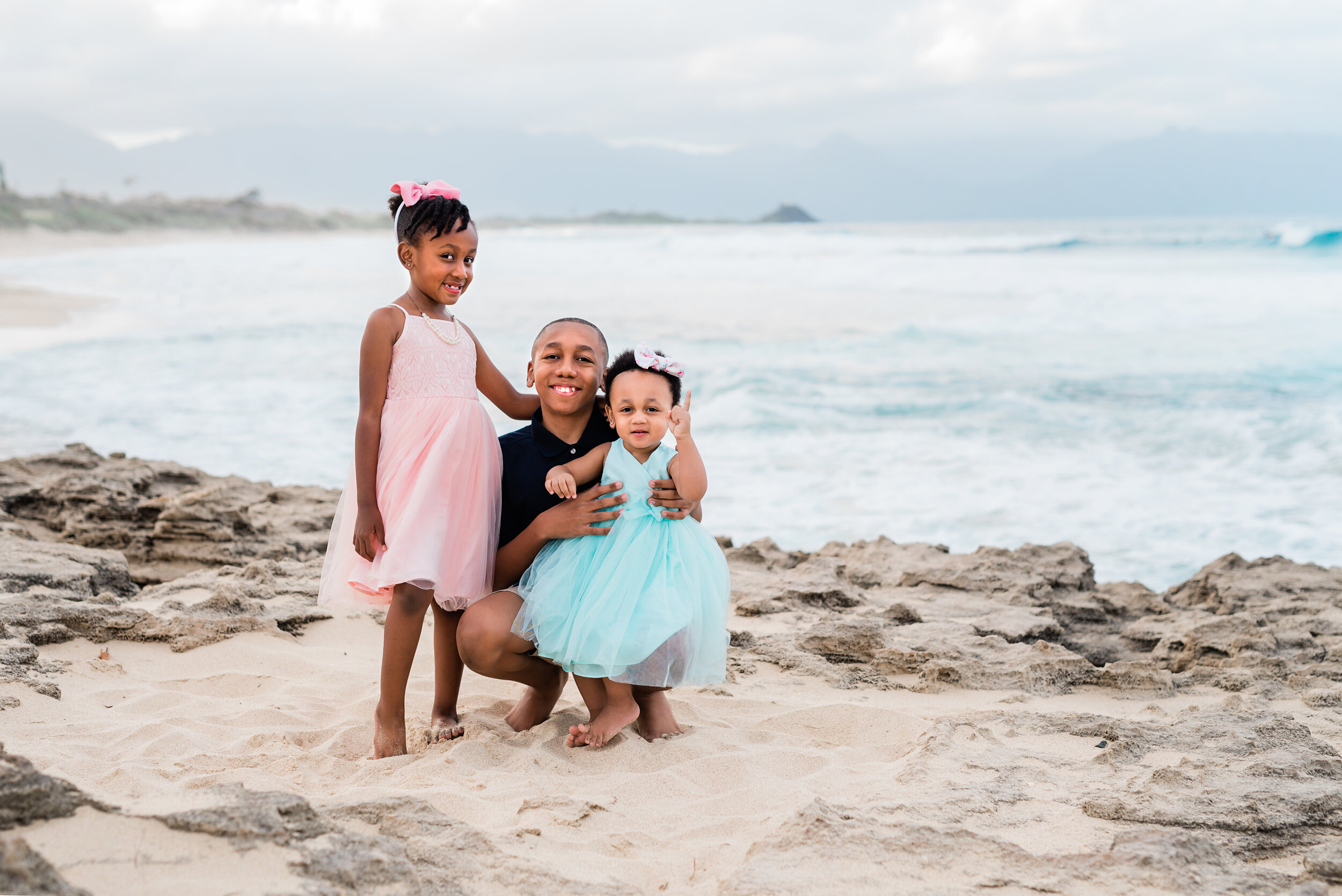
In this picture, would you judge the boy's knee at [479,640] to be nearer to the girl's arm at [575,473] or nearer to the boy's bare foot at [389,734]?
the boy's bare foot at [389,734]

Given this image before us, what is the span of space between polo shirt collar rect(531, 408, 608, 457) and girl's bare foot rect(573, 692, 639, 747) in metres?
0.72

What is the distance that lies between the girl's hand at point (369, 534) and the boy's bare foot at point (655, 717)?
2.83 feet

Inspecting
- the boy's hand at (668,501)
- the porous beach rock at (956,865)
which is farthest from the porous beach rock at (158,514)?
the porous beach rock at (956,865)

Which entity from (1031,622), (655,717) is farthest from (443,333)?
(1031,622)

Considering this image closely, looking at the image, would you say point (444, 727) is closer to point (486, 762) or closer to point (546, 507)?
point (486, 762)

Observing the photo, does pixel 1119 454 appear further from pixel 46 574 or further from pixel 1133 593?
pixel 46 574

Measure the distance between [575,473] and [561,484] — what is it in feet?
0.30

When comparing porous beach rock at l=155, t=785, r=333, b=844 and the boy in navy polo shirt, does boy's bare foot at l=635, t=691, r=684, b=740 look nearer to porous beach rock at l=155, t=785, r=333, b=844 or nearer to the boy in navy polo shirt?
the boy in navy polo shirt

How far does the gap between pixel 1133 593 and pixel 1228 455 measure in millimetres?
3740

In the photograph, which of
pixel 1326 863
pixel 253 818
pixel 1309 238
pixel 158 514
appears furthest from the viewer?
pixel 1309 238

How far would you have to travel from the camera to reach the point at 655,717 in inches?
110

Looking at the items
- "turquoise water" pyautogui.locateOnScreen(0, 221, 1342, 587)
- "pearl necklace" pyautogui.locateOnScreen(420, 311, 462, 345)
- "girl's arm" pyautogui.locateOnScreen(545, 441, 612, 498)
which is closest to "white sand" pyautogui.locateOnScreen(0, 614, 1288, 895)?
"girl's arm" pyautogui.locateOnScreen(545, 441, 612, 498)

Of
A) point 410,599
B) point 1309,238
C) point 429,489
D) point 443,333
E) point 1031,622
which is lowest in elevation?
point 1031,622

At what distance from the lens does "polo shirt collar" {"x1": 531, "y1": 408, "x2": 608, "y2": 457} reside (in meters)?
2.90
